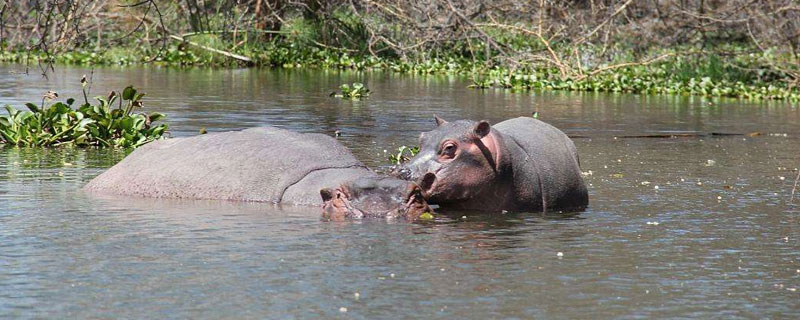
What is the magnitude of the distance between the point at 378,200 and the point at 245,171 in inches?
60.6

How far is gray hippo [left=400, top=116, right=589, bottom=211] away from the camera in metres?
10.2

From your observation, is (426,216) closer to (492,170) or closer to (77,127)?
(492,170)

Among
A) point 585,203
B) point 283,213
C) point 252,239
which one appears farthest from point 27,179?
point 585,203

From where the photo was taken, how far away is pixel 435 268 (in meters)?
8.09

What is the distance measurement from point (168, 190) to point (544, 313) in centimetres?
501

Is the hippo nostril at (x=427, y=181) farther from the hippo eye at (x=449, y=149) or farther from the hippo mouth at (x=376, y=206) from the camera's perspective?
the hippo eye at (x=449, y=149)

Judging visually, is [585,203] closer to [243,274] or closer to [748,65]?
[243,274]

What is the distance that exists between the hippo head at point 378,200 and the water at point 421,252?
6.9 inches

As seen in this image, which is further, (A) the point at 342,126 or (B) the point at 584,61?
(B) the point at 584,61

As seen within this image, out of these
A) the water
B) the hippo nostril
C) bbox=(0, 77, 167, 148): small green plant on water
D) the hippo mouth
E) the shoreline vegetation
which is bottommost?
the water

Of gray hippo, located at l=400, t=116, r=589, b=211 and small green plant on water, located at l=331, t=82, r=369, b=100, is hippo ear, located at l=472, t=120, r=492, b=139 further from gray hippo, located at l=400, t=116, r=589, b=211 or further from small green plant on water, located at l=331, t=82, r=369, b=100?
small green plant on water, located at l=331, t=82, r=369, b=100

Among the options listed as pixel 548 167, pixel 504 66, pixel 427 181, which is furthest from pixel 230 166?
pixel 504 66

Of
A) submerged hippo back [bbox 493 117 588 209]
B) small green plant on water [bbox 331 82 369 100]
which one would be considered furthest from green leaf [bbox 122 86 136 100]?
small green plant on water [bbox 331 82 369 100]

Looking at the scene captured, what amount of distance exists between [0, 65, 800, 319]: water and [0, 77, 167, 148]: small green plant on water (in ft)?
1.22
